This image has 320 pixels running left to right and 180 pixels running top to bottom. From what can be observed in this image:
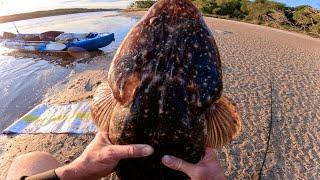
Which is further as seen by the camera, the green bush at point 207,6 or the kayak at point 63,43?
the green bush at point 207,6

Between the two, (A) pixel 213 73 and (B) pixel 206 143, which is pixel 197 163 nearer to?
(B) pixel 206 143

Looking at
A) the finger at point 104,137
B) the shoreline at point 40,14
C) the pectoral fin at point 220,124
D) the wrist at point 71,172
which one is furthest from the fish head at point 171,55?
the shoreline at point 40,14

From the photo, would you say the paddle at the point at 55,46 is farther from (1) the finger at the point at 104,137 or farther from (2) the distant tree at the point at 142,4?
(2) the distant tree at the point at 142,4

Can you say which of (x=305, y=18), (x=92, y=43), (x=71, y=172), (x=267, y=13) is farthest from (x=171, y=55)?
(x=267, y=13)

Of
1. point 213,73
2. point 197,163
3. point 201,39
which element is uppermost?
point 201,39

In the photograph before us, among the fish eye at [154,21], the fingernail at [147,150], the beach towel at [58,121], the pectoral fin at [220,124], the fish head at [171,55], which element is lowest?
the beach towel at [58,121]

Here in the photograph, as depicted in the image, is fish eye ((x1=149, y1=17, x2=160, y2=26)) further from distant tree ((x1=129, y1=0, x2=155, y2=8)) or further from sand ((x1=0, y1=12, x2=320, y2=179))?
distant tree ((x1=129, y1=0, x2=155, y2=8))

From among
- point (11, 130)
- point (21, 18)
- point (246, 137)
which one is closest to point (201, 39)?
point (246, 137)
